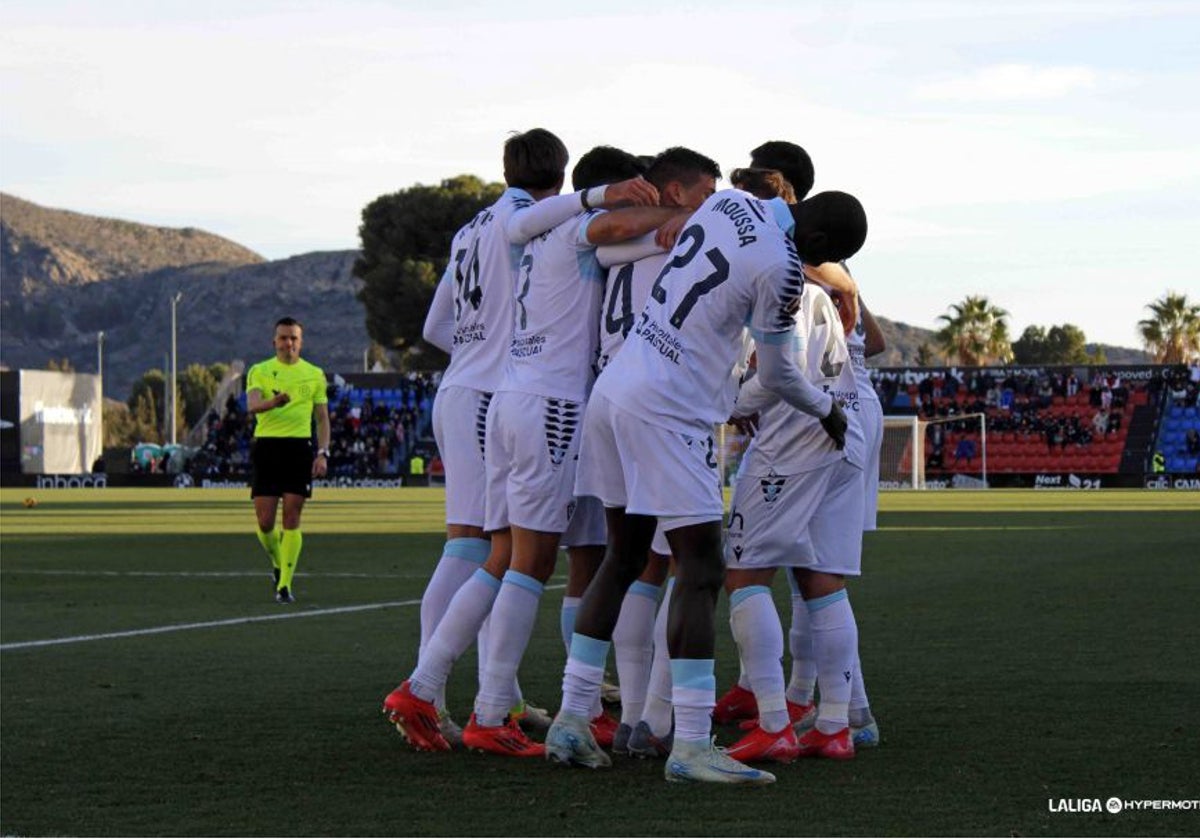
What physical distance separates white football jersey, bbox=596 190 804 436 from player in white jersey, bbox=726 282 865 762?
Answer: 336 millimetres

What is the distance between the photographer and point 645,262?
6.79 metres

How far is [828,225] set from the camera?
651 centimetres

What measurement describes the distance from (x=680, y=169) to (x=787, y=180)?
672 millimetres

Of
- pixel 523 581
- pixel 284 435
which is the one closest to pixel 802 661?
pixel 523 581

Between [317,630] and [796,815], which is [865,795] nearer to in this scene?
[796,815]

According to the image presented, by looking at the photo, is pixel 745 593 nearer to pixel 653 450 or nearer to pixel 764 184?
pixel 653 450

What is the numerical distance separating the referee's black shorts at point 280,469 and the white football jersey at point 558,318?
7959mm

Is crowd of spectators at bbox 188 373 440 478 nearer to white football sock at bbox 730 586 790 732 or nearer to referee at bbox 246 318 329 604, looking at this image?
referee at bbox 246 318 329 604

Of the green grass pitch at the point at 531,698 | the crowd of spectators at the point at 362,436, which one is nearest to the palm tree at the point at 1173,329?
the crowd of spectators at the point at 362,436

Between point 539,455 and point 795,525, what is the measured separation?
0.93 m

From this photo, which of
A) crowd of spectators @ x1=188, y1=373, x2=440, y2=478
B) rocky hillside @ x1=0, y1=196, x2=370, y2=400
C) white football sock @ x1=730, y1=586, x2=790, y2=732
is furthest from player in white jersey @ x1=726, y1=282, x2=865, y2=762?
rocky hillside @ x1=0, y1=196, x2=370, y2=400

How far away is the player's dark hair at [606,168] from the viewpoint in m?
7.17

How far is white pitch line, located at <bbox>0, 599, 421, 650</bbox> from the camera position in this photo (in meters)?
10.9

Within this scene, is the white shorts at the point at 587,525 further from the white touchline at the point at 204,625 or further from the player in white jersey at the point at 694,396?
the white touchline at the point at 204,625
